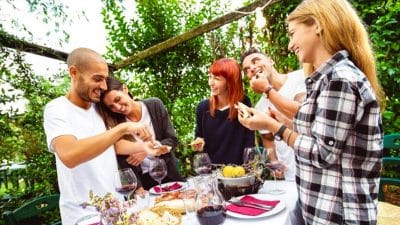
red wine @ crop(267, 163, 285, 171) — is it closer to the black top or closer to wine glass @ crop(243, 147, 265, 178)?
wine glass @ crop(243, 147, 265, 178)

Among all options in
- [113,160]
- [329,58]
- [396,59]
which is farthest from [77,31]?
[396,59]

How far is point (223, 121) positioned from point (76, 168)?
134 centimetres

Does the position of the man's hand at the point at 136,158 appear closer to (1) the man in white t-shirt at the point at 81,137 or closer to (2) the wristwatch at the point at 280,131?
(1) the man in white t-shirt at the point at 81,137

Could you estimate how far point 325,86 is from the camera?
121 centimetres

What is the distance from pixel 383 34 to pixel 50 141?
10.3 ft

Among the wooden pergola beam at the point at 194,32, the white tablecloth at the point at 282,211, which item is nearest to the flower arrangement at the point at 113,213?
the white tablecloth at the point at 282,211

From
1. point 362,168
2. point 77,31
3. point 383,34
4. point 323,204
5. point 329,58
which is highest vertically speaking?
point 77,31

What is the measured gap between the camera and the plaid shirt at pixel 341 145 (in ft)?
3.80

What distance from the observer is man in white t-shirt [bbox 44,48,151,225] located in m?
1.72

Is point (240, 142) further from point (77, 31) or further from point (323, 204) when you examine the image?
point (77, 31)

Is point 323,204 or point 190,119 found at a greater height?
point 190,119

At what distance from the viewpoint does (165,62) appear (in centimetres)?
463

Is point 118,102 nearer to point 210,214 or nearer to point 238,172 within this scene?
point 238,172

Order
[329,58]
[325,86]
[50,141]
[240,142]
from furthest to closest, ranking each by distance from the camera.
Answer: [240,142] → [50,141] → [329,58] → [325,86]
